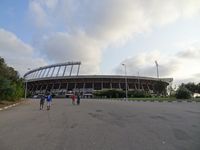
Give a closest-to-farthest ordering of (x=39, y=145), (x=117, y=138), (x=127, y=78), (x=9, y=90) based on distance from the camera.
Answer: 1. (x=39, y=145)
2. (x=117, y=138)
3. (x=9, y=90)
4. (x=127, y=78)

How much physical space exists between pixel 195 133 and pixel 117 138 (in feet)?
9.49

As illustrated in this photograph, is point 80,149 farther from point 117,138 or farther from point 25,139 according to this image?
point 25,139

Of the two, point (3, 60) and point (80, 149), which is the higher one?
point (3, 60)

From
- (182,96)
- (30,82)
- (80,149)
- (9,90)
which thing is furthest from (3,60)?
(30,82)

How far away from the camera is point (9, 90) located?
3181 cm

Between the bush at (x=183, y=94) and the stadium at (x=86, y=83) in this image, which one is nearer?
the bush at (x=183, y=94)

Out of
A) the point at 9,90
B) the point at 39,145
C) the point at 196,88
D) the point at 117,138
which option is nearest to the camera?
the point at 39,145

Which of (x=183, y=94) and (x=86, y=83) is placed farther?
(x=86, y=83)

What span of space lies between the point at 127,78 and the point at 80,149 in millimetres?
111959

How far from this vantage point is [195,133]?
29.3ft

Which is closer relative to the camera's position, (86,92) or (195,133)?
(195,133)

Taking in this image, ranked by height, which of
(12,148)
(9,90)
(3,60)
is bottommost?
(12,148)

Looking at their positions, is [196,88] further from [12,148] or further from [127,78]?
[12,148]

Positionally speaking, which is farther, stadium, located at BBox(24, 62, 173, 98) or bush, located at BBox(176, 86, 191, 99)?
stadium, located at BBox(24, 62, 173, 98)
